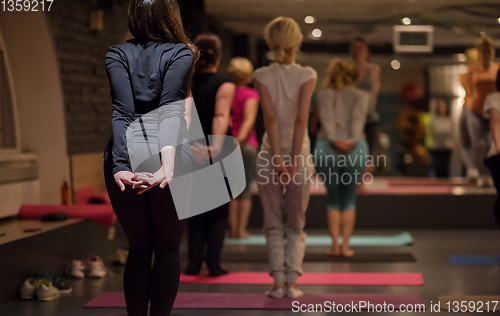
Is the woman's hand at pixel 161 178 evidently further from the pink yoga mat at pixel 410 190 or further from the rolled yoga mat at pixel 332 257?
the pink yoga mat at pixel 410 190

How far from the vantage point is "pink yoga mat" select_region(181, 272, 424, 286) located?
3277mm

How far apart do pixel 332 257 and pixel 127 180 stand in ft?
8.36

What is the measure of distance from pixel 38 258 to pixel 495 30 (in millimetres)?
4681

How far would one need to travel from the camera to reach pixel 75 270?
351 centimetres

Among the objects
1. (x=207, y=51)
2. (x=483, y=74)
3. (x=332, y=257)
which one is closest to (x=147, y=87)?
(x=207, y=51)

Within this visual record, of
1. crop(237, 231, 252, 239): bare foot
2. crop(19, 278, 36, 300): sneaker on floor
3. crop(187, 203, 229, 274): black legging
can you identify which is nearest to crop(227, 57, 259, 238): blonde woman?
crop(237, 231, 252, 239): bare foot

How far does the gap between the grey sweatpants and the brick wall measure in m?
2.15

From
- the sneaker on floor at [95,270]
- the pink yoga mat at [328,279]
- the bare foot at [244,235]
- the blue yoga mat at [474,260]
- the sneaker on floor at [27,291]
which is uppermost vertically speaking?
the sneaker on floor at [27,291]

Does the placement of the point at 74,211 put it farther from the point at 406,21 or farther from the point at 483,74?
the point at 406,21

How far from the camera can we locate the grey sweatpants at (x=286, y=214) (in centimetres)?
295

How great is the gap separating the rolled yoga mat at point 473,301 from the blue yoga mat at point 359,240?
172 cm

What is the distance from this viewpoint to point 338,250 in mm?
4105

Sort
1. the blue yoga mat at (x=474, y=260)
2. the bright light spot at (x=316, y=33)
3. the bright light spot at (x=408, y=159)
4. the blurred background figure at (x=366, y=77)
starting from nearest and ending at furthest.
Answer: the blue yoga mat at (x=474, y=260) < the blurred background figure at (x=366, y=77) < the bright light spot at (x=316, y=33) < the bright light spot at (x=408, y=159)

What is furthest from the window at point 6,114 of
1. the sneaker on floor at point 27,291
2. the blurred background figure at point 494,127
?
the blurred background figure at point 494,127
